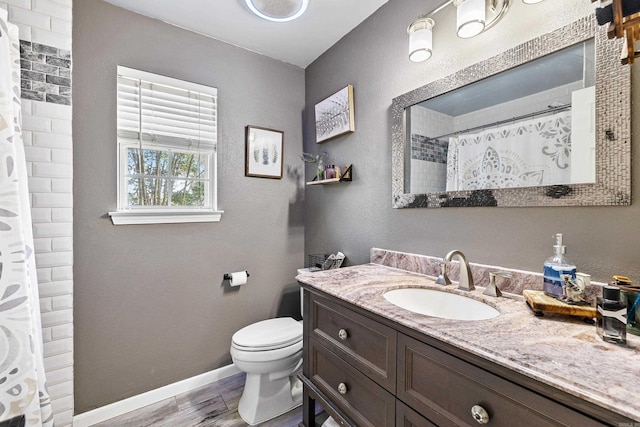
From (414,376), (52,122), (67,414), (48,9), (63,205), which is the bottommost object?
(67,414)

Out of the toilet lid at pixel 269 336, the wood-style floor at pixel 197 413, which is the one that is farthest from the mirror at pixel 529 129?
the wood-style floor at pixel 197 413

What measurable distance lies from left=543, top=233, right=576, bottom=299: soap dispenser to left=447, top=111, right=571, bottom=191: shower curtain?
0.83ft

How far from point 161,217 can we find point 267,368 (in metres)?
1.14

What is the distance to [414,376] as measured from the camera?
32.9 inches

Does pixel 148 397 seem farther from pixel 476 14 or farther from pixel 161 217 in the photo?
pixel 476 14

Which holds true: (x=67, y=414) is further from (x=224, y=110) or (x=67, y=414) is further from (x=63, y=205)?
(x=224, y=110)

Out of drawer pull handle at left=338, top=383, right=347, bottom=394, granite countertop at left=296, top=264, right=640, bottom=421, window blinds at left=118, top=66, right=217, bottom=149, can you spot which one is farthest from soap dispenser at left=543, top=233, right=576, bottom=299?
window blinds at left=118, top=66, right=217, bottom=149

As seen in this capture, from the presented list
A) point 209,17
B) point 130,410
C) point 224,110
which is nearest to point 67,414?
point 130,410

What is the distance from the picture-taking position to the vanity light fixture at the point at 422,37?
4.26 ft

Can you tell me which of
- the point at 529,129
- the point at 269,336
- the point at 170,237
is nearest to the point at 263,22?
the point at 170,237

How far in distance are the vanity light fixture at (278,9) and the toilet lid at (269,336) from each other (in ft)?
6.43

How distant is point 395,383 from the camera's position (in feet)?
2.90

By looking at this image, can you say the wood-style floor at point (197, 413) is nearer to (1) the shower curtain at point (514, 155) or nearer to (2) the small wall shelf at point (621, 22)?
(1) the shower curtain at point (514, 155)

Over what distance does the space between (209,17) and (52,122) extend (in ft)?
3.55
